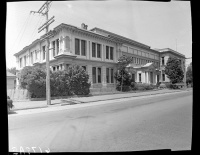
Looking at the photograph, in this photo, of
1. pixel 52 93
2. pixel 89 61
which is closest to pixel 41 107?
pixel 52 93

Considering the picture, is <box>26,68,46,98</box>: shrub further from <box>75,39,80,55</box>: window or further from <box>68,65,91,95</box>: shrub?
<box>75,39,80,55</box>: window

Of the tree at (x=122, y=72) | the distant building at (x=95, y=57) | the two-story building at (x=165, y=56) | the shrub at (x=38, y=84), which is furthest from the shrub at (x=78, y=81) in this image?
the two-story building at (x=165, y=56)

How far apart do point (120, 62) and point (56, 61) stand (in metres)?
2.31

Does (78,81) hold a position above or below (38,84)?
above

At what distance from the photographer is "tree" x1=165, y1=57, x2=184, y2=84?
3.34 m

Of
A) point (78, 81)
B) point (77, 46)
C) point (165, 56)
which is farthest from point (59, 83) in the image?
point (165, 56)

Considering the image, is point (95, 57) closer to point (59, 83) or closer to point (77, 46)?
point (77, 46)

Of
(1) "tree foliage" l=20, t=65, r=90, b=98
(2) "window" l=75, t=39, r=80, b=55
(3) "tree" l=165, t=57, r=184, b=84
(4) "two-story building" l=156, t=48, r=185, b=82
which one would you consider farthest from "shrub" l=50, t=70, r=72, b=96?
(3) "tree" l=165, t=57, r=184, b=84

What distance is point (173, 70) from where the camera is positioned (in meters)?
3.53

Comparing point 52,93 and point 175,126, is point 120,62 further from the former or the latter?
point 52,93

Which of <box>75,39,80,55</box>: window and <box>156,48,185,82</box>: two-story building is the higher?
<box>75,39,80,55</box>: window

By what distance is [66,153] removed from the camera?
2189 mm

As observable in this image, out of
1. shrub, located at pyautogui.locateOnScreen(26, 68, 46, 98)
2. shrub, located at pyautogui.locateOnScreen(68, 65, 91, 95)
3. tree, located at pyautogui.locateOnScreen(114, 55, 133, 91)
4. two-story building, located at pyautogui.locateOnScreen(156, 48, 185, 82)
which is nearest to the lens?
two-story building, located at pyautogui.locateOnScreen(156, 48, 185, 82)

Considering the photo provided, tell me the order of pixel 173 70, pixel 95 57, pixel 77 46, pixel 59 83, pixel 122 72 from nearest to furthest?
pixel 173 70, pixel 122 72, pixel 95 57, pixel 77 46, pixel 59 83
